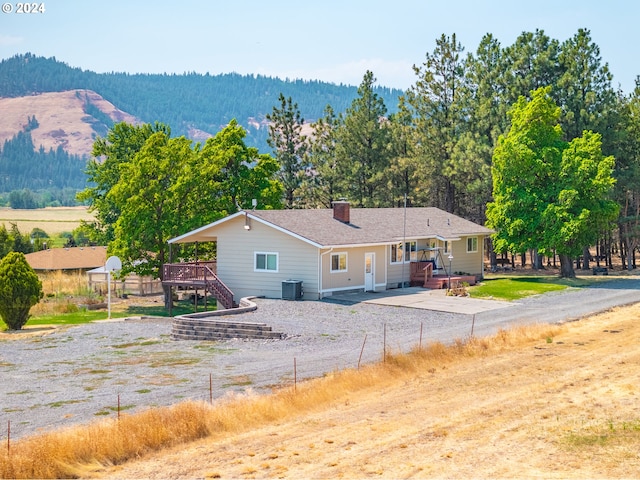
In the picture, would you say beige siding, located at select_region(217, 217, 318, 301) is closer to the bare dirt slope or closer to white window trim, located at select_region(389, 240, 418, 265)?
white window trim, located at select_region(389, 240, 418, 265)

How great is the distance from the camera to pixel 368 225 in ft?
141

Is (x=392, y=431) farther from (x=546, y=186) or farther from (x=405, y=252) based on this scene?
(x=546, y=186)

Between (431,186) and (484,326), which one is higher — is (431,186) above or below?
above

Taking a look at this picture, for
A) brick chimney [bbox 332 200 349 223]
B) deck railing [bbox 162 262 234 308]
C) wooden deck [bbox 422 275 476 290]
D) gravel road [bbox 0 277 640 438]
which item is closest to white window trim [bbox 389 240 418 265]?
wooden deck [bbox 422 275 476 290]

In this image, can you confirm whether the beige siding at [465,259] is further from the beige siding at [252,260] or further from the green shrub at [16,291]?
the green shrub at [16,291]

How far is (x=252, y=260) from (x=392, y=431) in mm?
24114

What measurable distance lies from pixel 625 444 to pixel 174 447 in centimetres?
831

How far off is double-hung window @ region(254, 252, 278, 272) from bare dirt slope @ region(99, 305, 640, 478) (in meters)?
17.5

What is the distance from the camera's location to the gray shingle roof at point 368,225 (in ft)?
126

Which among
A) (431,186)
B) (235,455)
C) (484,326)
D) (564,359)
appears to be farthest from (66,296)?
(235,455)

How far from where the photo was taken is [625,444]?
14.4 m

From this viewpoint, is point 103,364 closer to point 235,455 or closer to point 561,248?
point 235,455

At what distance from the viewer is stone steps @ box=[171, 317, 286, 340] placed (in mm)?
28281

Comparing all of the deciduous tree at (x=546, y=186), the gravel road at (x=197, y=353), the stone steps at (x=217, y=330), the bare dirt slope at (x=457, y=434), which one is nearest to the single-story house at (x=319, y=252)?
the gravel road at (x=197, y=353)
